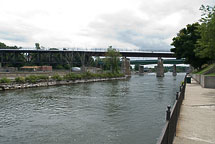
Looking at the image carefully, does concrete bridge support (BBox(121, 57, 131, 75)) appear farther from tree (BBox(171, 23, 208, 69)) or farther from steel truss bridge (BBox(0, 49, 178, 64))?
tree (BBox(171, 23, 208, 69))

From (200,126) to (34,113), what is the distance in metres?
14.8

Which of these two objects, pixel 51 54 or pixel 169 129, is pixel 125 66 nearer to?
pixel 51 54

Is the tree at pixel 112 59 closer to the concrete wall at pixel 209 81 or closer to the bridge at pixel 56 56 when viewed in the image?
the bridge at pixel 56 56

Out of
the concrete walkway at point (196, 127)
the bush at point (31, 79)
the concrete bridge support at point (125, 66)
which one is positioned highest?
the concrete bridge support at point (125, 66)

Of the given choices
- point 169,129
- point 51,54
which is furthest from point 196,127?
point 51,54

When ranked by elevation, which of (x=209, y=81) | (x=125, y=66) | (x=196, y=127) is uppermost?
(x=125, y=66)

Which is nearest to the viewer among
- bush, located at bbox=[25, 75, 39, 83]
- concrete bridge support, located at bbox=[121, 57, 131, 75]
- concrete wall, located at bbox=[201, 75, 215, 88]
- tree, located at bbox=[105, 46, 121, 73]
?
concrete wall, located at bbox=[201, 75, 215, 88]

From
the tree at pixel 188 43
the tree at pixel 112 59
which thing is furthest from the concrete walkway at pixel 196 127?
the tree at pixel 112 59

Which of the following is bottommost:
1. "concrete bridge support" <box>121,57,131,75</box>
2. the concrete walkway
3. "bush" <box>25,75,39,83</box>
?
the concrete walkway

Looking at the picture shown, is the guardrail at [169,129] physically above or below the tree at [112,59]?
below

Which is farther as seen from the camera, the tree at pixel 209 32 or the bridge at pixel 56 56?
the bridge at pixel 56 56

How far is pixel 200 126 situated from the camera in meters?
10.7

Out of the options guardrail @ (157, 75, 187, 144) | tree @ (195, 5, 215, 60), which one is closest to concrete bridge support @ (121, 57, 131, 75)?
tree @ (195, 5, 215, 60)

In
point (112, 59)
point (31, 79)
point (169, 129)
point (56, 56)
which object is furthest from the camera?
point (56, 56)
